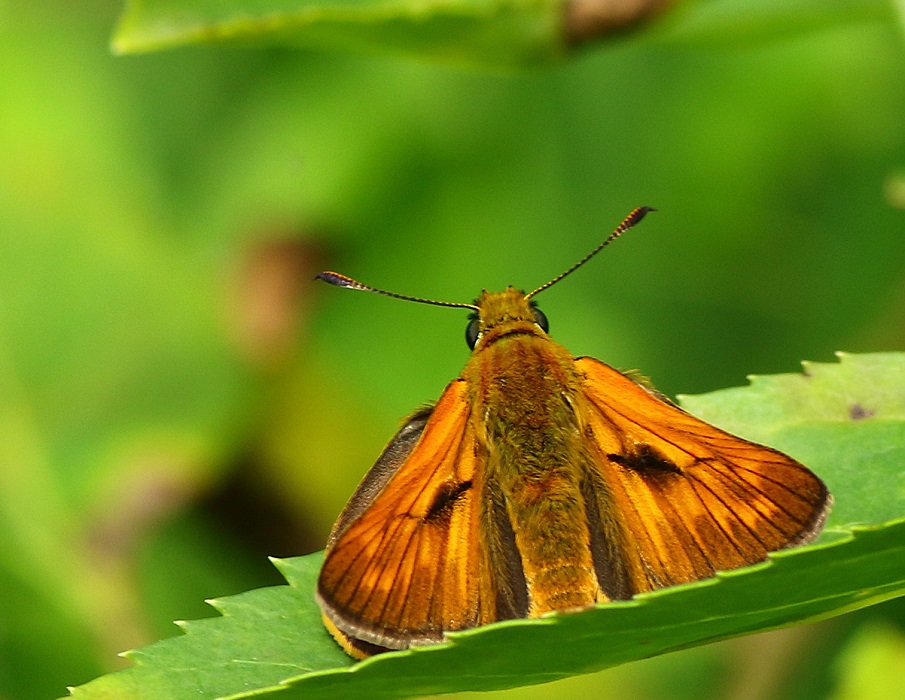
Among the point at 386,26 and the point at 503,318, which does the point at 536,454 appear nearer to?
→ the point at 503,318

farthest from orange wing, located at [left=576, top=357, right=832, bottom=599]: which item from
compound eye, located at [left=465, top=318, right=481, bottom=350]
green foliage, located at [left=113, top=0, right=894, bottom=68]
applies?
green foliage, located at [left=113, top=0, right=894, bottom=68]

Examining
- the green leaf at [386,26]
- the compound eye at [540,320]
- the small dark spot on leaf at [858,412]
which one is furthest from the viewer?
the compound eye at [540,320]

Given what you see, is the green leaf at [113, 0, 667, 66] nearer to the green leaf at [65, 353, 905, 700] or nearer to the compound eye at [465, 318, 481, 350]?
the compound eye at [465, 318, 481, 350]

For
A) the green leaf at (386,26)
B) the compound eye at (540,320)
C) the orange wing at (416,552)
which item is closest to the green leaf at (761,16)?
the green leaf at (386,26)

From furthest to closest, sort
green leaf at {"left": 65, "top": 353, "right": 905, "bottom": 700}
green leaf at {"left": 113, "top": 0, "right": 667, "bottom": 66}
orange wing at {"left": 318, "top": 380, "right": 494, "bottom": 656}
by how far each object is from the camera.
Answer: green leaf at {"left": 113, "top": 0, "right": 667, "bottom": 66}, orange wing at {"left": 318, "top": 380, "right": 494, "bottom": 656}, green leaf at {"left": 65, "top": 353, "right": 905, "bottom": 700}

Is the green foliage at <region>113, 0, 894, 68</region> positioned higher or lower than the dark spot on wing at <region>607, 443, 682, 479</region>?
higher

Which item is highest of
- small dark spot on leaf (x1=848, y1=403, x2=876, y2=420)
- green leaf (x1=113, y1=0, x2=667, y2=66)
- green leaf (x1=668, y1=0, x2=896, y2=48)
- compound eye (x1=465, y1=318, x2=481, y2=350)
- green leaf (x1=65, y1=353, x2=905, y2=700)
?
green leaf (x1=668, y1=0, x2=896, y2=48)

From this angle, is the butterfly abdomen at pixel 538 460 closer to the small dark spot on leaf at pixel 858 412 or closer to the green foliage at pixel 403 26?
the small dark spot on leaf at pixel 858 412
